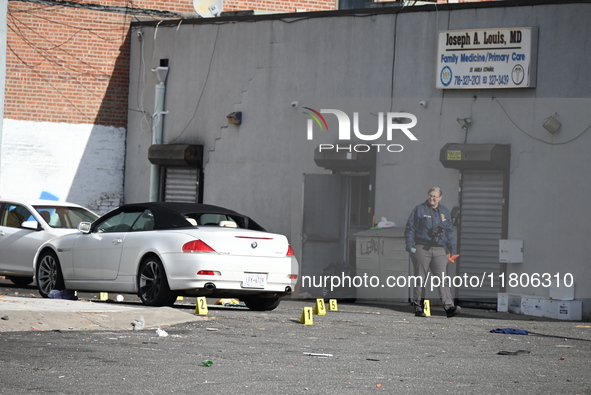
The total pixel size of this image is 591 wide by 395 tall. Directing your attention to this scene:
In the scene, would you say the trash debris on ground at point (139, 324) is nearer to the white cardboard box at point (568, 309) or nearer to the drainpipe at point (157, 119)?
the white cardboard box at point (568, 309)

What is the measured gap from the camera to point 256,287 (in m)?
14.1

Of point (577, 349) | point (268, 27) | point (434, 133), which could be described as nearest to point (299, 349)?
point (577, 349)

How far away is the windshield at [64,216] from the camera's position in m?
19.2

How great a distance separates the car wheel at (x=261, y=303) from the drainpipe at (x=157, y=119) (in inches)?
354

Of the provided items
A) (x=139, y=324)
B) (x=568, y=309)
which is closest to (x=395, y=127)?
(x=568, y=309)

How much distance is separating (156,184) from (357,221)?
5.25 metres

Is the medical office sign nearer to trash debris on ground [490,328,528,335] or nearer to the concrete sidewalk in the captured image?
trash debris on ground [490,328,528,335]

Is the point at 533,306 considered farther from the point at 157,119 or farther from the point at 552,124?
the point at 157,119

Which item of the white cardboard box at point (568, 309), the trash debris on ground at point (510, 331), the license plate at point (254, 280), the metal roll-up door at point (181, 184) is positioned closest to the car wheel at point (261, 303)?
the license plate at point (254, 280)

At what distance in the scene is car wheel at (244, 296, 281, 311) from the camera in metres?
15.0

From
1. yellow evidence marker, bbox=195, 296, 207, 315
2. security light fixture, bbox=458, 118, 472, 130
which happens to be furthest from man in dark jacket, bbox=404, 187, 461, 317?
yellow evidence marker, bbox=195, 296, 207, 315

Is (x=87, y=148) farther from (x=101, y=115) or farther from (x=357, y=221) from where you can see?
(x=357, y=221)

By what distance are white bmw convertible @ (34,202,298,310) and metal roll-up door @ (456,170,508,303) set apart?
527cm

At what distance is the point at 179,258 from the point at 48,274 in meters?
3.03
